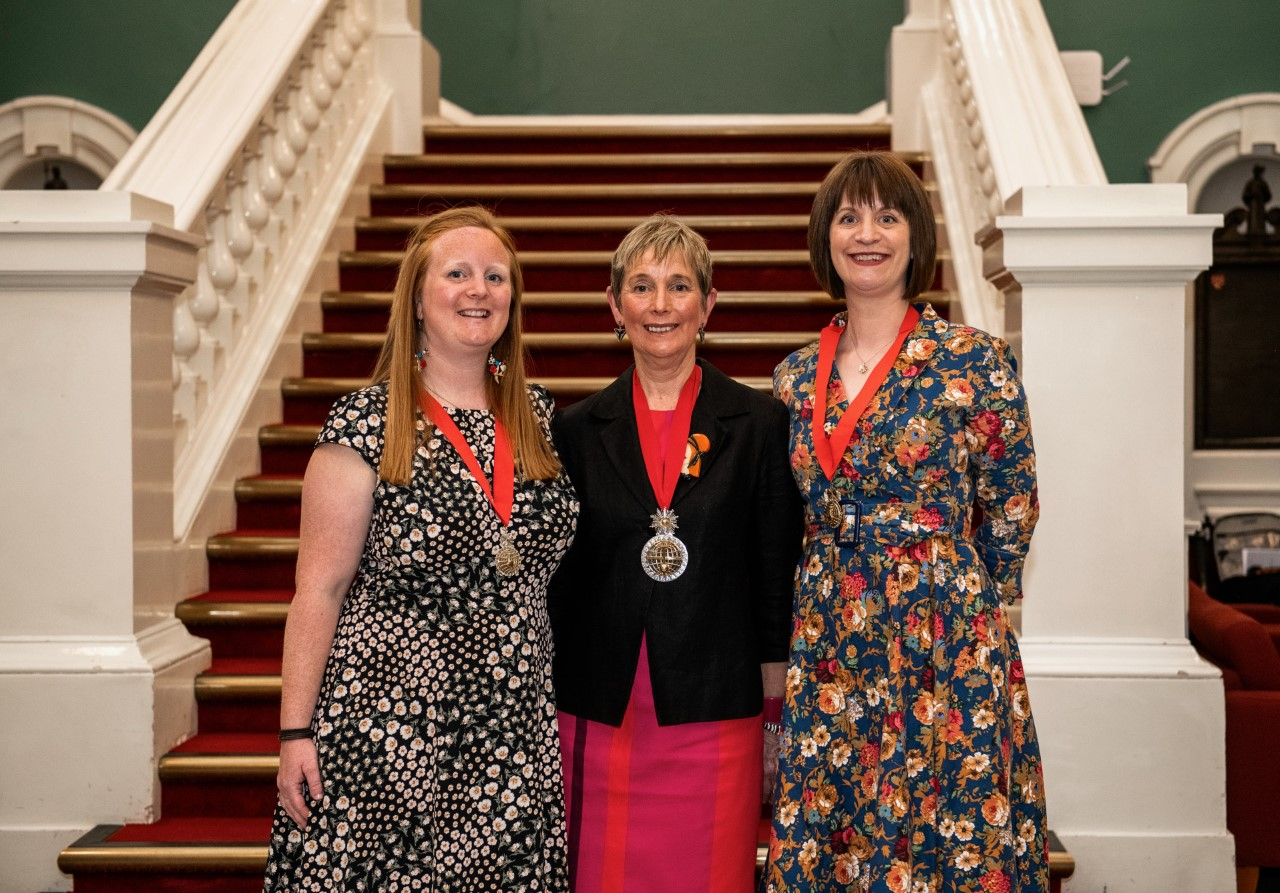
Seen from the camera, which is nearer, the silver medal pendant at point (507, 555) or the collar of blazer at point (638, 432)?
the silver medal pendant at point (507, 555)

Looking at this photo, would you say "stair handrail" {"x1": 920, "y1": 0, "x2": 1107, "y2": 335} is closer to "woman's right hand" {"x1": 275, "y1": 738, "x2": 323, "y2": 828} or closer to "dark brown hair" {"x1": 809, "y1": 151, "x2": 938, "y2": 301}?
"dark brown hair" {"x1": 809, "y1": 151, "x2": 938, "y2": 301}

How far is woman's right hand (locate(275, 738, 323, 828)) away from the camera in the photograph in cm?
206

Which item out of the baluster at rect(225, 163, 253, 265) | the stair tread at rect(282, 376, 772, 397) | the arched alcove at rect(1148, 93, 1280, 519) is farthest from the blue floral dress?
the arched alcove at rect(1148, 93, 1280, 519)

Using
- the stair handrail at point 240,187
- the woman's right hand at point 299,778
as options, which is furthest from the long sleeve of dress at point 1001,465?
the stair handrail at point 240,187

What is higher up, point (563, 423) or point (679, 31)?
point (679, 31)

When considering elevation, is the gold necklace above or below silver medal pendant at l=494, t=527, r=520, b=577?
above

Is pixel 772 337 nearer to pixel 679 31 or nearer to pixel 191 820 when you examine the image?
pixel 191 820

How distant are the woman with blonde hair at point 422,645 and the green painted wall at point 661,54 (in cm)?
704

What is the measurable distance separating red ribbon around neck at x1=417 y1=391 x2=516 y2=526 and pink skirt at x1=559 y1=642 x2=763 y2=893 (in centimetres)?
38

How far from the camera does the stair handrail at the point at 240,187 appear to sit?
12.4 ft

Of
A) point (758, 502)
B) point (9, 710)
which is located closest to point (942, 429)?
point (758, 502)

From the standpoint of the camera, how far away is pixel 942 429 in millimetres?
2143

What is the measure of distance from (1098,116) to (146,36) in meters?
6.23

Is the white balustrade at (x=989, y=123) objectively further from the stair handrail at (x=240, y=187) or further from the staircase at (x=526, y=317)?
the stair handrail at (x=240, y=187)
